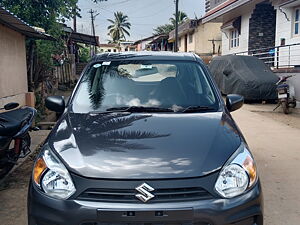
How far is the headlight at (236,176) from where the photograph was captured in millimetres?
2238

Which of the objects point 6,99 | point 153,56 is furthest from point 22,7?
point 153,56

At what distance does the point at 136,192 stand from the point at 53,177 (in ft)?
1.99

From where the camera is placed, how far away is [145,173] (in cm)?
220

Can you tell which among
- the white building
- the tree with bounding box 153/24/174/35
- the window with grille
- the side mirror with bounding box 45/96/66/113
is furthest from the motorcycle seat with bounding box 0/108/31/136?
the tree with bounding box 153/24/174/35

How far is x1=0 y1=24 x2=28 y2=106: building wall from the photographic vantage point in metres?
7.23

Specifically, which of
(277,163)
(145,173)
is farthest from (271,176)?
(145,173)

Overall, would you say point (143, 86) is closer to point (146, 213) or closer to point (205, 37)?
point (146, 213)

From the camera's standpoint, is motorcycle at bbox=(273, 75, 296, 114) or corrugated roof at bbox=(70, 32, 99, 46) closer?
motorcycle at bbox=(273, 75, 296, 114)

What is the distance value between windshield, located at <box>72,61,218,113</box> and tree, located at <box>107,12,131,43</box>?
7013 cm

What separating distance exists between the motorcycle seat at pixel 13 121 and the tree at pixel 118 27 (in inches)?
2732

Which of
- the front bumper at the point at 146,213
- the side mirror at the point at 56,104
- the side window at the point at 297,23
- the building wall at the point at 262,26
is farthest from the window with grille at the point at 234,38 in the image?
the front bumper at the point at 146,213

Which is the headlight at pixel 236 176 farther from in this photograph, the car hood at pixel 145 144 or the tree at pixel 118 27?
the tree at pixel 118 27

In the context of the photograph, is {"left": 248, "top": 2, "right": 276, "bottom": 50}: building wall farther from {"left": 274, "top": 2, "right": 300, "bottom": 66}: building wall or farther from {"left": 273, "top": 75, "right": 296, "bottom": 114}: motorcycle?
{"left": 273, "top": 75, "right": 296, "bottom": 114}: motorcycle

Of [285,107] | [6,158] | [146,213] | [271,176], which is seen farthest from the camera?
[285,107]
